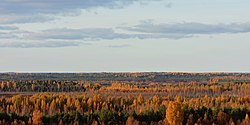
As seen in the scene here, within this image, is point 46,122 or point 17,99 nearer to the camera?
point 46,122

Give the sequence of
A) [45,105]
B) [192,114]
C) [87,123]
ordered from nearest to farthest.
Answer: [87,123] < [192,114] < [45,105]

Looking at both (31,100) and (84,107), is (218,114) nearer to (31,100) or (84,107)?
(84,107)

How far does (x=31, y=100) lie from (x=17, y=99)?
4687mm

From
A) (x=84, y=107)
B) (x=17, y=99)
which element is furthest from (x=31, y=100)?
(x=84, y=107)

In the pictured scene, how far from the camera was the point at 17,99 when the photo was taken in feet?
623

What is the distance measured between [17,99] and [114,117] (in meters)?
62.7

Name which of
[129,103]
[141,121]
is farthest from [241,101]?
[141,121]

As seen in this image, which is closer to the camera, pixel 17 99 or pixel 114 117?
pixel 114 117

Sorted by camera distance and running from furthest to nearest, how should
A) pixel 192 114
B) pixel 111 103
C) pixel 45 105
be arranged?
1. pixel 111 103
2. pixel 45 105
3. pixel 192 114

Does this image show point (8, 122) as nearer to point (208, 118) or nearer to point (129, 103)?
point (208, 118)

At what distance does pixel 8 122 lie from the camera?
5330 inches

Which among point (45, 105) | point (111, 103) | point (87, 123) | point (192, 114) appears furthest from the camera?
point (111, 103)

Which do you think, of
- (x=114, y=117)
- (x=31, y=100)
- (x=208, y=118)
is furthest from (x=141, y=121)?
(x=31, y=100)

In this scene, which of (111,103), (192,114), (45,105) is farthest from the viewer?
(111,103)
